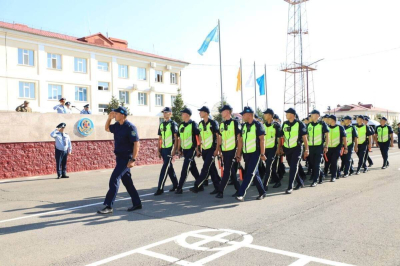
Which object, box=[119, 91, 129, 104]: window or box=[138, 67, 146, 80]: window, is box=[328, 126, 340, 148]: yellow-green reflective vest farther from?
box=[138, 67, 146, 80]: window

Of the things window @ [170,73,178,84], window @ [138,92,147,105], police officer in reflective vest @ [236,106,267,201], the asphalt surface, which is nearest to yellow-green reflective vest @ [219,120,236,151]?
police officer in reflective vest @ [236,106,267,201]

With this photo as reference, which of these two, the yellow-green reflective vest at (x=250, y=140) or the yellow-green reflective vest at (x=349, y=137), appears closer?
the yellow-green reflective vest at (x=250, y=140)

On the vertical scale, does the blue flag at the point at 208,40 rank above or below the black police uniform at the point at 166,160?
above

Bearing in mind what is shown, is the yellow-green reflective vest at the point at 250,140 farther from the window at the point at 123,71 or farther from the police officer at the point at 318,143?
the window at the point at 123,71

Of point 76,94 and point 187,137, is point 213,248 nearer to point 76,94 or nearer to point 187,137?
point 187,137

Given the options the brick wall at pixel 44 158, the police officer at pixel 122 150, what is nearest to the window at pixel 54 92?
the brick wall at pixel 44 158

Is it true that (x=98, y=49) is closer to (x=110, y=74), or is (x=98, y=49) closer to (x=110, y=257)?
(x=110, y=74)

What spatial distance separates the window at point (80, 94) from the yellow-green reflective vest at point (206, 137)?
1298 inches

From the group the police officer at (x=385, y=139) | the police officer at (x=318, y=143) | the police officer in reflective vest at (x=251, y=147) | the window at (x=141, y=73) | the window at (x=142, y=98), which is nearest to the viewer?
the police officer in reflective vest at (x=251, y=147)

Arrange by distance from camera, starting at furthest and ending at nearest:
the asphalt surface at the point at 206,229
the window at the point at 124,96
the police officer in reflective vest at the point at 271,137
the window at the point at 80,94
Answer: the window at the point at 124,96, the window at the point at 80,94, the police officer in reflective vest at the point at 271,137, the asphalt surface at the point at 206,229

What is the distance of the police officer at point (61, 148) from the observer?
39.7 feet

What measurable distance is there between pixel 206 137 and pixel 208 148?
0.26 meters

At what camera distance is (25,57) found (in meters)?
34.4

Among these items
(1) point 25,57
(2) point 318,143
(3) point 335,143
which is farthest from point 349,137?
(1) point 25,57
